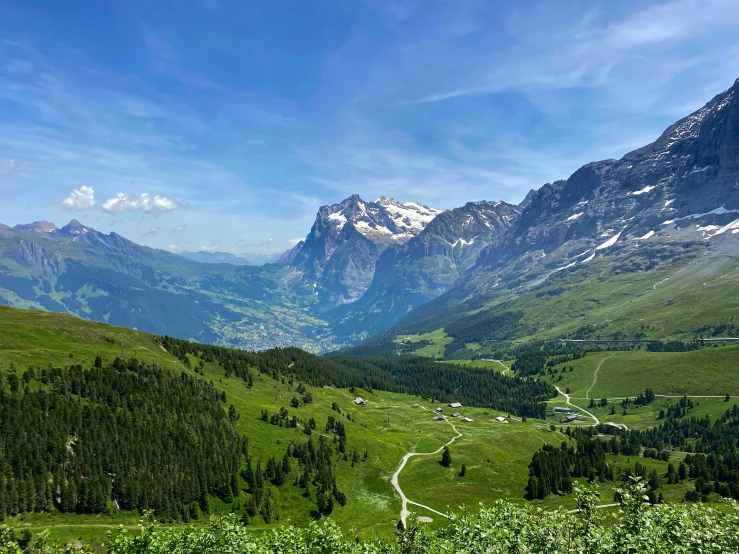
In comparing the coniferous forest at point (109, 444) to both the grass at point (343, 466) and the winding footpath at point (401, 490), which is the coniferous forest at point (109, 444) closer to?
the grass at point (343, 466)

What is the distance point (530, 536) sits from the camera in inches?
1692

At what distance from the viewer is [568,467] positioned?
577 ft

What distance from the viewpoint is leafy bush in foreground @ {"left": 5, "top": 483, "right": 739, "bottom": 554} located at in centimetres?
3956

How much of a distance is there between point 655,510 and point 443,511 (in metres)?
105

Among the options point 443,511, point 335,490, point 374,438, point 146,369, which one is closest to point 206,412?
point 146,369

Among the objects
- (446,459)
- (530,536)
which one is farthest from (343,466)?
(530,536)

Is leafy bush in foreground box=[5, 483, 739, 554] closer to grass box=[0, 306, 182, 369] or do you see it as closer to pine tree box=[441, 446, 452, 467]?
grass box=[0, 306, 182, 369]

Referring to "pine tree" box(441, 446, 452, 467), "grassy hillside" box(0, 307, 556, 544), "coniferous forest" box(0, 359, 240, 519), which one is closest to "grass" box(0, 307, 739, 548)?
"grassy hillside" box(0, 307, 556, 544)

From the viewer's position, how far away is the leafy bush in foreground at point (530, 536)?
39562 millimetres

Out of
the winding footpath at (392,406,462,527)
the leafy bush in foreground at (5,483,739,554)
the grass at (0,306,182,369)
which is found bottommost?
the winding footpath at (392,406,462,527)

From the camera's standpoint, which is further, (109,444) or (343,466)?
(343,466)

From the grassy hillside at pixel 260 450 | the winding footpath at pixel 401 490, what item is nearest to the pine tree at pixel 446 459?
the grassy hillside at pixel 260 450

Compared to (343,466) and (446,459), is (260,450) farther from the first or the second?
(446,459)

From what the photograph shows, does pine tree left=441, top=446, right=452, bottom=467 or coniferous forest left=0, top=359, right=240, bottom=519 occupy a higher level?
coniferous forest left=0, top=359, right=240, bottom=519
